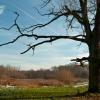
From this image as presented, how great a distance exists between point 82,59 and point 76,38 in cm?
186

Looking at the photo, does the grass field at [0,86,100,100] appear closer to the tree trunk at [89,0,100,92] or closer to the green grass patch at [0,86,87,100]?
the green grass patch at [0,86,87,100]

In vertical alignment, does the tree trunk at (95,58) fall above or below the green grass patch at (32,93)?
above

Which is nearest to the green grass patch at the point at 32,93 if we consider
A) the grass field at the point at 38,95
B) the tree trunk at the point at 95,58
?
the grass field at the point at 38,95

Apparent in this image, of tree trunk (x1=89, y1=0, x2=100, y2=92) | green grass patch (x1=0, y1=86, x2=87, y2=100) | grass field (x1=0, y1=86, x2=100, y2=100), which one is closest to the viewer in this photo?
grass field (x1=0, y1=86, x2=100, y2=100)

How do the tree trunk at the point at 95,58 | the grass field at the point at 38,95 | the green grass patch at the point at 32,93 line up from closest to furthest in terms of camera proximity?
the grass field at the point at 38,95 → the green grass patch at the point at 32,93 → the tree trunk at the point at 95,58

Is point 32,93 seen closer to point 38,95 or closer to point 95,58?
point 38,95

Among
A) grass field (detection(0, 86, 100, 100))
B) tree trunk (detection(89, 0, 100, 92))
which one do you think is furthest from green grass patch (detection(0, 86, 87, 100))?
tree trunk (detection(89, 0, 100, 92))

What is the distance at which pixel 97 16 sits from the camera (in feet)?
82.9

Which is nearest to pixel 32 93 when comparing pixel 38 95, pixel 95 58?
pixel 38 95

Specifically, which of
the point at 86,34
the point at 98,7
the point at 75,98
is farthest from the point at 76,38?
the point at 75,98

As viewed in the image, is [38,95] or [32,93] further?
[32,93]

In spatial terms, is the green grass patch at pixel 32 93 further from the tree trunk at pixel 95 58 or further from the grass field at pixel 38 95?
the tree trunk at pixel 95 58

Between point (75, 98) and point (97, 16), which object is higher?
point (97, 16)

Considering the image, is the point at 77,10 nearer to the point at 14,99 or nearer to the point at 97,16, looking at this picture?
the point at 97,16
